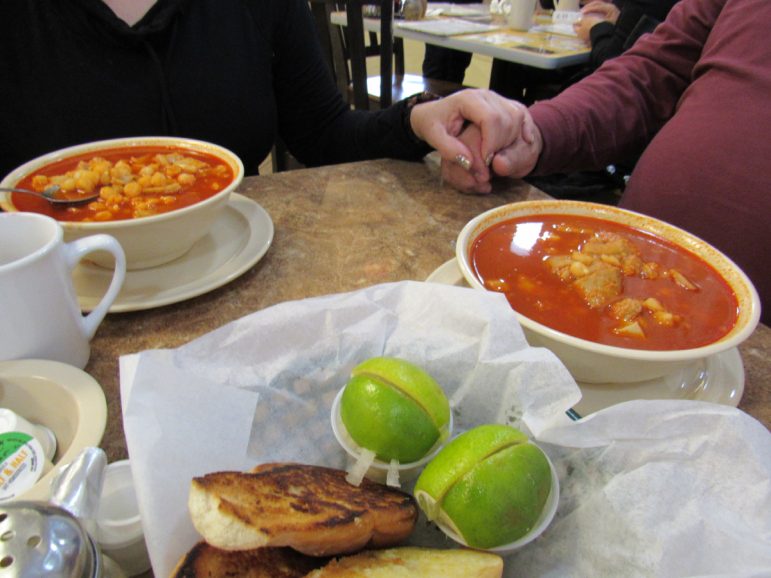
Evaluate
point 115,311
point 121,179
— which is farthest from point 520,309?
point 121,179

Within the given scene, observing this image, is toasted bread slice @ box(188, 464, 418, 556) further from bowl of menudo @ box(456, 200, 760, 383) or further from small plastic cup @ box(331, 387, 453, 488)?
bowl of menudo @ box(456, 200, 760, 383)

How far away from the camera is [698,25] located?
1.68 m

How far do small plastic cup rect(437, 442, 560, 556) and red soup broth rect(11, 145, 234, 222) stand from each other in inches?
29.8

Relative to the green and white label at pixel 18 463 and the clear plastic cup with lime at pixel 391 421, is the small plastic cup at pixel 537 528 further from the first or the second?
the green and white label at pixel 18 463

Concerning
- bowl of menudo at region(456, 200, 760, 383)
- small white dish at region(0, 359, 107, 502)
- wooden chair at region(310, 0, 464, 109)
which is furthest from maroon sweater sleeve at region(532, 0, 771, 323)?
wooden chair at region(310, 0, 464, 109)

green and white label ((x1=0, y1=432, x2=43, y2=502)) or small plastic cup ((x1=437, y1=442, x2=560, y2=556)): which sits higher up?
green and white label ((x1=0, y1=432, x2=43, y2=502))

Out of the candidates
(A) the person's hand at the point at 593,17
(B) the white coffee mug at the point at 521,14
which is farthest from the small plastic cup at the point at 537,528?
(B) the white coffee mug at the point at 521,14

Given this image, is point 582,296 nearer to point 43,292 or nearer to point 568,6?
point 43,292

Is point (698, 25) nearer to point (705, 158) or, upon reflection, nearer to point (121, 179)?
point (705, 158)

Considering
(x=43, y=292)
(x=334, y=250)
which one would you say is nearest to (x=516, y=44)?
(x=334, y=250)

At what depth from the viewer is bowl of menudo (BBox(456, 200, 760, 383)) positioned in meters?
0.72

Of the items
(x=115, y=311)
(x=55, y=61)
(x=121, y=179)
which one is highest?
(x=55, y=61)

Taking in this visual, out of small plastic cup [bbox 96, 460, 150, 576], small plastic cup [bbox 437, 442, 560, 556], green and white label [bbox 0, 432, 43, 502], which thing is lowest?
small plastic cup [bbox 96, 460, 150, 576]

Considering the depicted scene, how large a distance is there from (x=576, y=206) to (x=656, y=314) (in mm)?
335
